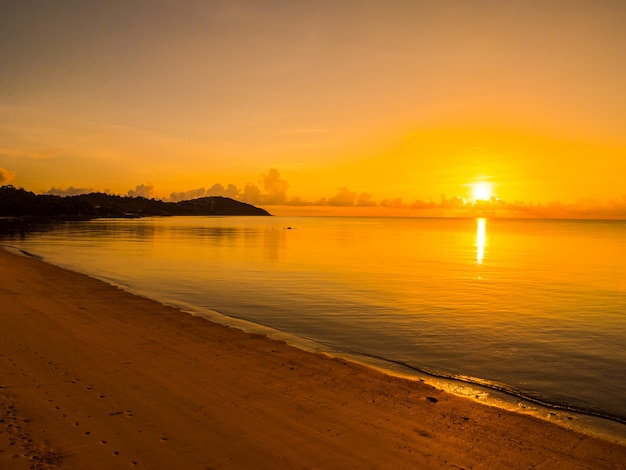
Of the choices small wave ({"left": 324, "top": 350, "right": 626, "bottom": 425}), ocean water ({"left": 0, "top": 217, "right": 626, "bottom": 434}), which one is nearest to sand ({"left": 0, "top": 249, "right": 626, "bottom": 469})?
small wave ({"left": 324, "top": 350, "right": 626, "bottom": 425})

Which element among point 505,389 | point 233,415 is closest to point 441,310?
point 505,389

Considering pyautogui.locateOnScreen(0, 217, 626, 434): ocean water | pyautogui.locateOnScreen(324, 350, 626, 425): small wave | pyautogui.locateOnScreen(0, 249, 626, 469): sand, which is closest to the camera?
pyautogui.locateOnScreen(0, 249, 626, 469): sand

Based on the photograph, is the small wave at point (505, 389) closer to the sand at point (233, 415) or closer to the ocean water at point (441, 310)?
the ocean water at point (441, 310)

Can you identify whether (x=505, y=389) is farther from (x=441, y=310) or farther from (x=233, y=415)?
(x=441, y=310)

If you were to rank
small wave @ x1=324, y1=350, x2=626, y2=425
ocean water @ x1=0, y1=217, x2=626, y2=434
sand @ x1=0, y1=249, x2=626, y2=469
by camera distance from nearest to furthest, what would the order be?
sand @ x1=0, y1=249, x2=626, y2=469
small wave @ x1=324, y1=350, x2=626, y2=425
ocean water @ x1=0, y1=217, x2=626, y2=434

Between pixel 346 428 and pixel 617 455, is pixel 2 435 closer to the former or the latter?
pixel 346 428

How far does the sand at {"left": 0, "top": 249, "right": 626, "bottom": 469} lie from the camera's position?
23.4 ft

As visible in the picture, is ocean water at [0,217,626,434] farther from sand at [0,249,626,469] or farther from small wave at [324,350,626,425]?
sand at [0,249,626,469]

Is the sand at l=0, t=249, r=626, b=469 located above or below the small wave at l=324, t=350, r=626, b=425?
above

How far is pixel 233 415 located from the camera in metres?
8.61

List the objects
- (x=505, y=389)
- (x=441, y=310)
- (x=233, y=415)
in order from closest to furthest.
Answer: (x=233, y=415) < (x=505, y=389) < (x=441, y=310)

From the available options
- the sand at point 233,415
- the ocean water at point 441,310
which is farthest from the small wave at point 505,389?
the sand at point 233,415

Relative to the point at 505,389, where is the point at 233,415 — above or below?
above

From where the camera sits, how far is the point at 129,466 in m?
6.62
